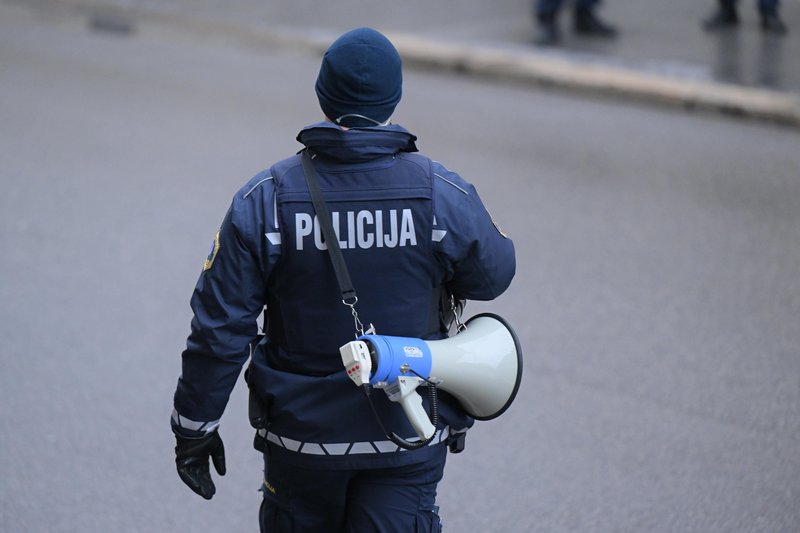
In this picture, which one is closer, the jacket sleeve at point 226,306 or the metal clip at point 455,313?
the jacket sleeve at point 226,306

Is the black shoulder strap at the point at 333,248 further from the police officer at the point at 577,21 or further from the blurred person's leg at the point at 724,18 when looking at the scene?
the blurred person's leg at the point at 724,18

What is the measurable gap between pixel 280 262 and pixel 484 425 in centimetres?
213

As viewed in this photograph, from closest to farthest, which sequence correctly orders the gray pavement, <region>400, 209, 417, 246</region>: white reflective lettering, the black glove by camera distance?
<region>400, 209, 417, 246</region>: white reflective lettering → the black glove → the gray pavement

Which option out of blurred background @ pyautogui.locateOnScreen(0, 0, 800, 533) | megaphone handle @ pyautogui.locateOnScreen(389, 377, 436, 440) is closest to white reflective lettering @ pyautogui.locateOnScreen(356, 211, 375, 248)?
megaphone handle @ pyautogui.locateOnScreen(389, 377, 436, 440)

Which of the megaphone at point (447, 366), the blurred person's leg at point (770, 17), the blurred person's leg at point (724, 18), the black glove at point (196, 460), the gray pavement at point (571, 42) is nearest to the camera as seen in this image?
the megaphone at point (447, 366)

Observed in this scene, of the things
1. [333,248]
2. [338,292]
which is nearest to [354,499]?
[338,292]

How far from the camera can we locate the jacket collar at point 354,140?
2727mm

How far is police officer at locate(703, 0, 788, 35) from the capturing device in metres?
11.1

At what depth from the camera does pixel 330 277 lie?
280 cm

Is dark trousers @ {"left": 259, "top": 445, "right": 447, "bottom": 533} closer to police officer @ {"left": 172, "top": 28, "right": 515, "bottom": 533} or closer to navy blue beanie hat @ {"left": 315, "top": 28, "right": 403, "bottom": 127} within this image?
police officer @ {"left": 172, "top": 28, "right": 515, "bottom": 533}

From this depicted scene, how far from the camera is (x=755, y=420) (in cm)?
468

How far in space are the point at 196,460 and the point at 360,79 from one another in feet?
3.43

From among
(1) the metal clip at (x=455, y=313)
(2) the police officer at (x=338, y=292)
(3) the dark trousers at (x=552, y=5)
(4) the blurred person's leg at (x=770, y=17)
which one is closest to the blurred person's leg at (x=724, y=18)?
(4) the blurred person's leg at (x=770, y=17)

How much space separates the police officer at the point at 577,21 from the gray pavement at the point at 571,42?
14 cm
